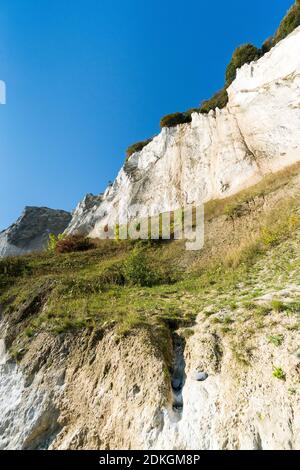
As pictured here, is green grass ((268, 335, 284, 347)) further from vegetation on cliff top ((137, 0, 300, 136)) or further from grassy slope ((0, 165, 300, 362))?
vegetation on cliff top ((137, 0, 300, 136))

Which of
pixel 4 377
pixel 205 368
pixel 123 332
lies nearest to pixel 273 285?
pixel 205 368

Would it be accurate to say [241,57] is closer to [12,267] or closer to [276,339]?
[12,267]

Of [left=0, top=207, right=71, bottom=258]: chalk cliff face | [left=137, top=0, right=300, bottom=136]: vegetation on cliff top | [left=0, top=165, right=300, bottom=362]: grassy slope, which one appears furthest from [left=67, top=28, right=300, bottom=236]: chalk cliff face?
[left=0, top=207, right=71, bottom=258]: chalk cliff face

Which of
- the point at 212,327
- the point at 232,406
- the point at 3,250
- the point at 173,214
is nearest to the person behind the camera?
the point at 232,406

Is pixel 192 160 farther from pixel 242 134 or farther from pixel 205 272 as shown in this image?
pixel 205 272

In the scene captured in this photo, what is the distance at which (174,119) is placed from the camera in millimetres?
34312

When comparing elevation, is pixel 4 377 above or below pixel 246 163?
below

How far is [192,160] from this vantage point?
26.7 m

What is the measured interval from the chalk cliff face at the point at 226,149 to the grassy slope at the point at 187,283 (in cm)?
370

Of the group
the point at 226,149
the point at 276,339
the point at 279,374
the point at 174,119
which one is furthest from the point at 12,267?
the point at 174,119

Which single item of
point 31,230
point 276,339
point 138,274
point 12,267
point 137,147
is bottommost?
point 276,339

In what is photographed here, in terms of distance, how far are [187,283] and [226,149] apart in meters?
16.2

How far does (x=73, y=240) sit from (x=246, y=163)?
15043 mm
